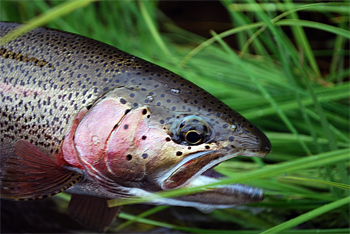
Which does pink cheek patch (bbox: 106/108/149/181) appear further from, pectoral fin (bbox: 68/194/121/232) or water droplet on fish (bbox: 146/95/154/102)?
pectoral fin (bbox: 68/194/121/232)

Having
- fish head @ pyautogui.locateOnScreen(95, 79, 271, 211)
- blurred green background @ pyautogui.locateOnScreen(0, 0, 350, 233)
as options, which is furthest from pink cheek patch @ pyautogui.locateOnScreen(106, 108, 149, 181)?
blurred green background @ pyautogui.locateOnScreen(0, 0, 350, 233)

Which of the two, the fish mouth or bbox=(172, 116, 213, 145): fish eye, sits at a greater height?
bbox=(172, 116, 213, 145): fish eye

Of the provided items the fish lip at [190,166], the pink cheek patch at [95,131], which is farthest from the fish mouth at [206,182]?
the pink cheek patch at [95,131]

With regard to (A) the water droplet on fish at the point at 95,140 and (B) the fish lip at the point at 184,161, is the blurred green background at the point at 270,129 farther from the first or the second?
(A) the water droplet on fish at the point at 95,140

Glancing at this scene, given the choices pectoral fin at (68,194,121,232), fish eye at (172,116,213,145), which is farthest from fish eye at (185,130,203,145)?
pectoral fin at (68,194,121,232)

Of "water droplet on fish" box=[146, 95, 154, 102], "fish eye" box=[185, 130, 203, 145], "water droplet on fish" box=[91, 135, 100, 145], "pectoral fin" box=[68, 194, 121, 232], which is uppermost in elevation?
"water droplet on fish" box=[146, 95, 154, 102]

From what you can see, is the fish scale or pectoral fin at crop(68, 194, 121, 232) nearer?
the fish scale

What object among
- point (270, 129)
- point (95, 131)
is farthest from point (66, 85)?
point (270, 129)

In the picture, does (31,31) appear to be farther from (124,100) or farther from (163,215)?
(163,215)
